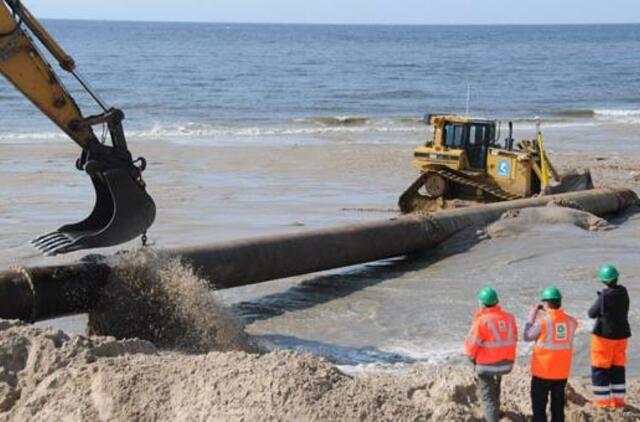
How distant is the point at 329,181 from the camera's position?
2533 centimetres

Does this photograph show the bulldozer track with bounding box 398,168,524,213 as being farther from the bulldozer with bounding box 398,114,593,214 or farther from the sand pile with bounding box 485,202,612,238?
the sand pile with bounding box 485,202,612,238

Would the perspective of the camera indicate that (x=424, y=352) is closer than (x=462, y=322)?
Yes

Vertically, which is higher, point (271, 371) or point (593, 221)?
point (271, 371)

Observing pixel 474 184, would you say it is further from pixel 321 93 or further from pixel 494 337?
pixel 321 93

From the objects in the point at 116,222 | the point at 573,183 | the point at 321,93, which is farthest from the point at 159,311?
the point at 321,93

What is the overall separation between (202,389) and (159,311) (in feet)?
14.4

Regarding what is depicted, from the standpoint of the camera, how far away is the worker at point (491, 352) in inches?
328

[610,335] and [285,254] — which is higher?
[610,335]

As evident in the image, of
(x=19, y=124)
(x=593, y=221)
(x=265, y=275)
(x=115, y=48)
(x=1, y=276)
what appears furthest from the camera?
(x=115, y=48)

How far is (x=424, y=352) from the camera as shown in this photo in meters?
12.1

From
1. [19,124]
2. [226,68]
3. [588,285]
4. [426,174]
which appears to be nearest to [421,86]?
[226,68]

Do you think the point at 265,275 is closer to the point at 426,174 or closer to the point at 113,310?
the point at 113,310

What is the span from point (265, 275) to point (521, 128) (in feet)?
87.5

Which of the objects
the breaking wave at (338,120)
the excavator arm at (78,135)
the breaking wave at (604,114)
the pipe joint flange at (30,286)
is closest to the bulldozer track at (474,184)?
the excavator arm at (78,135)
